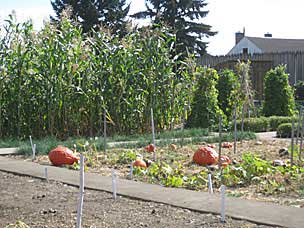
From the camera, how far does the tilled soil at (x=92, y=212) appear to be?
5.47 m

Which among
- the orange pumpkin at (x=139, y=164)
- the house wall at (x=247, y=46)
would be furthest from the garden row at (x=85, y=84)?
the house wall at (x=247, y=46)

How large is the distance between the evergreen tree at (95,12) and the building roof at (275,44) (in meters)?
10.9

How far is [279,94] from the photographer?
1888 centimetres

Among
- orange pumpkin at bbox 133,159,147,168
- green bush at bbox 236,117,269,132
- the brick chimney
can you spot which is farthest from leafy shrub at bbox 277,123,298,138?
the brick chimney

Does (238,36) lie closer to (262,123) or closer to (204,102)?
(262,123)

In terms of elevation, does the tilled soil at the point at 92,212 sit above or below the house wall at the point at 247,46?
below

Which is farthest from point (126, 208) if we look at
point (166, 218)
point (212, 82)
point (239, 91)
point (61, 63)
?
point (212, 82)

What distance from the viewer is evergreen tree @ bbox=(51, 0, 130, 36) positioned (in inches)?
1554

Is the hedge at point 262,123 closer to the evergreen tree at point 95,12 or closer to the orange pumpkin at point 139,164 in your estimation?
the orange pumpkin at point 139,164

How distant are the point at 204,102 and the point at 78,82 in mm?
4093

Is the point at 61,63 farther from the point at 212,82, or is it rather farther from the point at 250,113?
the point at 250,113

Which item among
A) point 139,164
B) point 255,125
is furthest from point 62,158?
point 255,125

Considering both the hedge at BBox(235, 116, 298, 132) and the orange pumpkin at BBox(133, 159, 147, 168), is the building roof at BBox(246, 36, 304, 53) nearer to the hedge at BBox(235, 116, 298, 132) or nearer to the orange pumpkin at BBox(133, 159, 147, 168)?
the hedge at BBox(235, 116, 298, 132)

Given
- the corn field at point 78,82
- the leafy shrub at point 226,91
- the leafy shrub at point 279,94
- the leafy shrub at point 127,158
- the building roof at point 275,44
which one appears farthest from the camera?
the building roof at point 275,44
